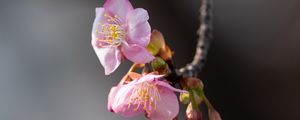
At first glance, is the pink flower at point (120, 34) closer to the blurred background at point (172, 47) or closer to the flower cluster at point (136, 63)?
the flower cluster at point (136, 63)

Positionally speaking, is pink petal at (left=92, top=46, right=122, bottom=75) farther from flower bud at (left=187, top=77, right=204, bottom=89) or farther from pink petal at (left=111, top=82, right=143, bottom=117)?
flower bud at (left=187, top=77, right=204, bottom=89)

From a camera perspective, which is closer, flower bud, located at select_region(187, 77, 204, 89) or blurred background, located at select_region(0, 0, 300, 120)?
flower bud, located at select_region(187, 77, 204, 89)

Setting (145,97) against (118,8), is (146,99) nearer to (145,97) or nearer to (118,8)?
(145,97)

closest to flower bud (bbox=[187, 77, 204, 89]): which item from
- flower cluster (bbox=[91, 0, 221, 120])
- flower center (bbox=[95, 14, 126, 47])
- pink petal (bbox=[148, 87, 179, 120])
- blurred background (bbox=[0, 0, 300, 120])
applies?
flower cluster (bbox=[91, 0, 221, 120])

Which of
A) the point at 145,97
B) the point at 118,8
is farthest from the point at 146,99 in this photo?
the point at 118,8

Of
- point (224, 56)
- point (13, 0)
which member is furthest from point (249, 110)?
point (13, 0)

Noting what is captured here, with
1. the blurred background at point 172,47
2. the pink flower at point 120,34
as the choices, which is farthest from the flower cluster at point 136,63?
the blurred background at point 172,47
